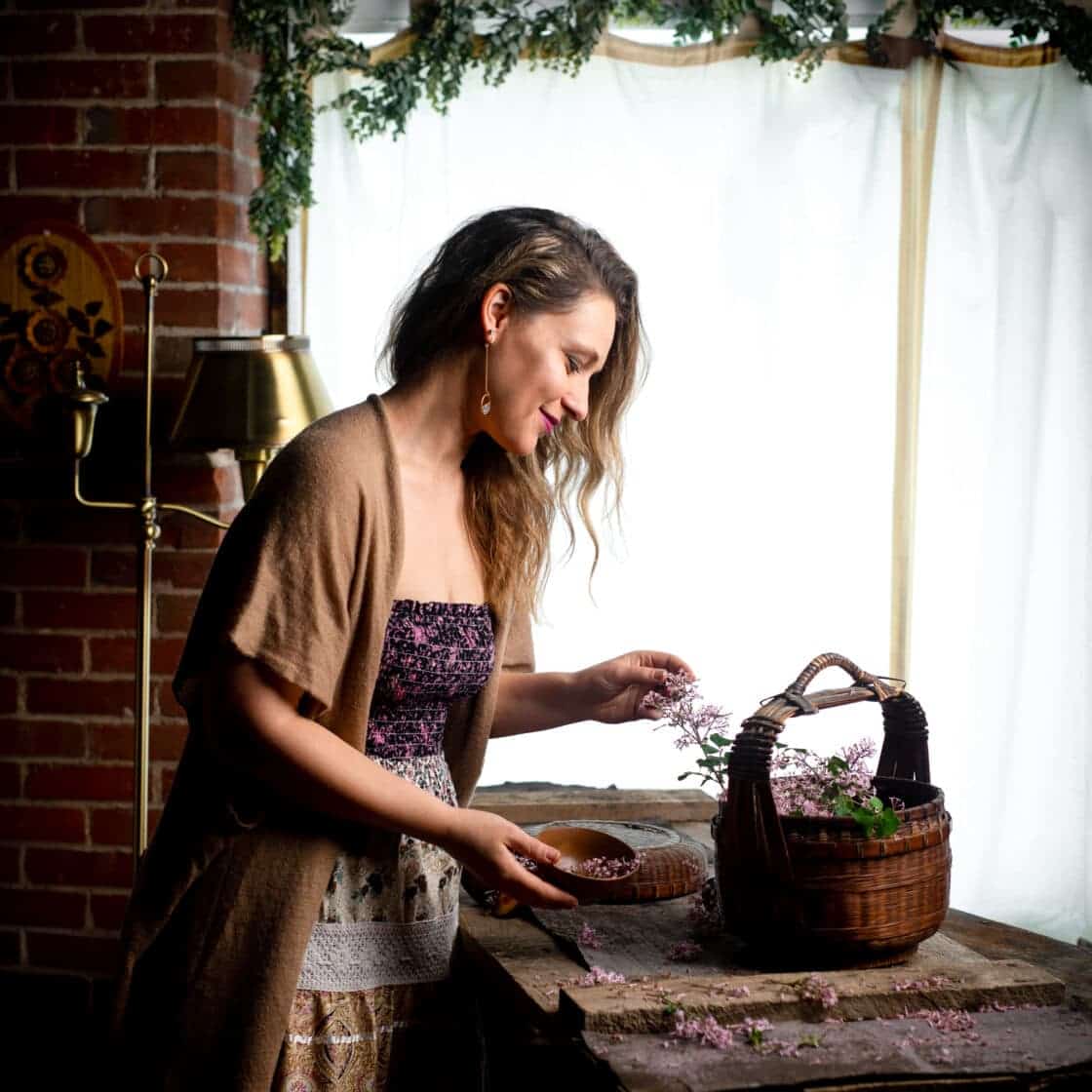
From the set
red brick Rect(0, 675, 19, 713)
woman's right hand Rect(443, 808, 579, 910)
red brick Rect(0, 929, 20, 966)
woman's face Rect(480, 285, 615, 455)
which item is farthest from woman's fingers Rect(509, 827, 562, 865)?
red brick Rect(0, 929, 20, 966)

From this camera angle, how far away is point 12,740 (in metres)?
2.80

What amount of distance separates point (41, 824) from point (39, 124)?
1471 millimetres

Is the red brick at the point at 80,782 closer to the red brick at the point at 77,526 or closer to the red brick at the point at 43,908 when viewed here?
the red brick at the point at 43,908

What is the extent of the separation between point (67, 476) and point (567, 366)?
5.04ft

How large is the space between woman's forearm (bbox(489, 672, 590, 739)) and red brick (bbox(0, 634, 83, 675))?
1.29 m

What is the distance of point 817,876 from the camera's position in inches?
55.2

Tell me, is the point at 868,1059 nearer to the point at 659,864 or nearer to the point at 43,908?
the point at 659,864

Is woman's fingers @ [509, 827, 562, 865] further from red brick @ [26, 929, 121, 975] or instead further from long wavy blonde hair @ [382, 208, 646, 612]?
red brick @ [26, 929, 121, 975]

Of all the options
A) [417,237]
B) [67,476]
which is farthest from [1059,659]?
[67,476]

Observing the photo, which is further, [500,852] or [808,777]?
[808,777]

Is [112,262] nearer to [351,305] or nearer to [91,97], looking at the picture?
[91,97]

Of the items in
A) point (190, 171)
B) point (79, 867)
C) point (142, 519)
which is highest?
point (190, 171)

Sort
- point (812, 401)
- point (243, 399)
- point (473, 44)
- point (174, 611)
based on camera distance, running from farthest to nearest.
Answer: point (812, 401), point (473, 44), point (174, 611), point (243, 399)

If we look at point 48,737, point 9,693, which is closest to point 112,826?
point 48,737
